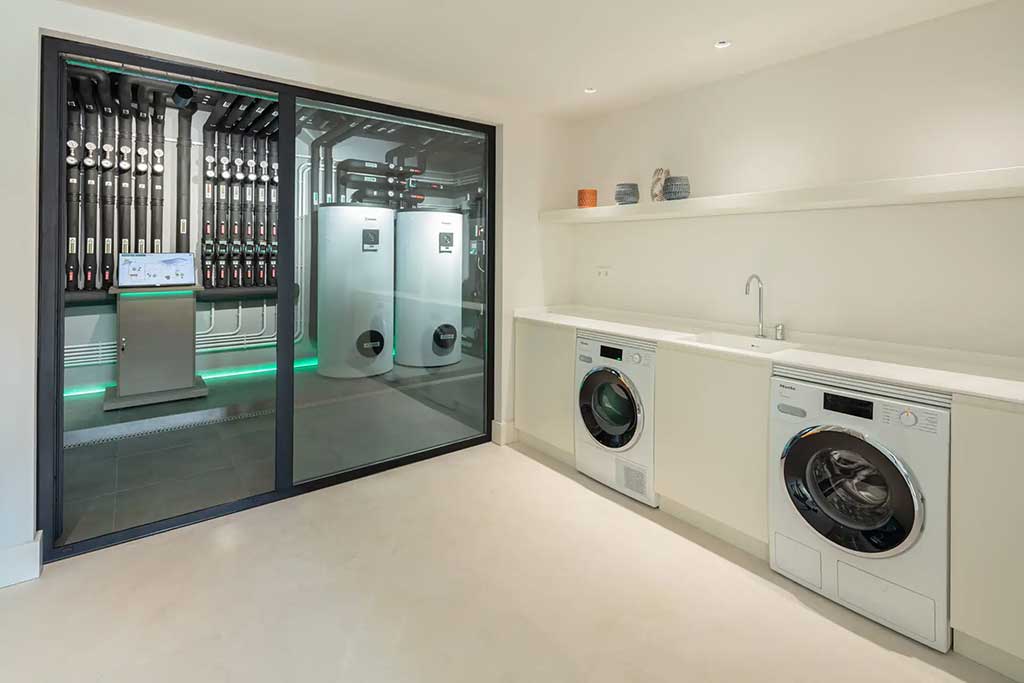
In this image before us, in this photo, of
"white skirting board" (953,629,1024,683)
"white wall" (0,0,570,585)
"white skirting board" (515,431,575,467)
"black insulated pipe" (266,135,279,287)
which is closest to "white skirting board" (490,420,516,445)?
"white skirting board" (515,431,575,467)

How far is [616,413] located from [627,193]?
4.74ft

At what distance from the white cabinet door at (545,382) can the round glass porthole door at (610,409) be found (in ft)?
0.57

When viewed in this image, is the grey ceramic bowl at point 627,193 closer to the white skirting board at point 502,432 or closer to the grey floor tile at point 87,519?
the white skirting board at point 502,432

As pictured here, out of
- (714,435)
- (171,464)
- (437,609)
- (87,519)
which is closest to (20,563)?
(87,519)

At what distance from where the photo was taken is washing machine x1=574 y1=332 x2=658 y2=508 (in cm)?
310

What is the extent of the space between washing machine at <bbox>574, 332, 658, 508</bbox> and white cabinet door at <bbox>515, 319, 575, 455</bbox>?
0.31ft

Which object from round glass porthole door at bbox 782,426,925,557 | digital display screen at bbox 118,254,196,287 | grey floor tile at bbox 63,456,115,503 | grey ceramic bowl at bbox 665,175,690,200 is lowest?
grey floor tile at bbox 63,456,115,503

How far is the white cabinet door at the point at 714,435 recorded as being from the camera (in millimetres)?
2521

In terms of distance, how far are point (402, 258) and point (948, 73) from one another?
2955 millimetres

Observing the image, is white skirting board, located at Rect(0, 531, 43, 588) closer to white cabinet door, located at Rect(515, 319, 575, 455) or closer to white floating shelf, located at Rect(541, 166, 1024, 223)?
white cabinet door, located at Rect(515, 319, 575, 455)

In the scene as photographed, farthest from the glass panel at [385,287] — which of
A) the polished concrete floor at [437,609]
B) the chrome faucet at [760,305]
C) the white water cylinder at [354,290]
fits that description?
the chrome faucet at [760,305]

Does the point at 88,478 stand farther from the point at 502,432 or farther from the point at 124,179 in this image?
the point at 124,179

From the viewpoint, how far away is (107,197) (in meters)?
5.05

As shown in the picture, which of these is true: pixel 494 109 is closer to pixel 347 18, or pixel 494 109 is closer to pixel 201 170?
pixel 347 18
